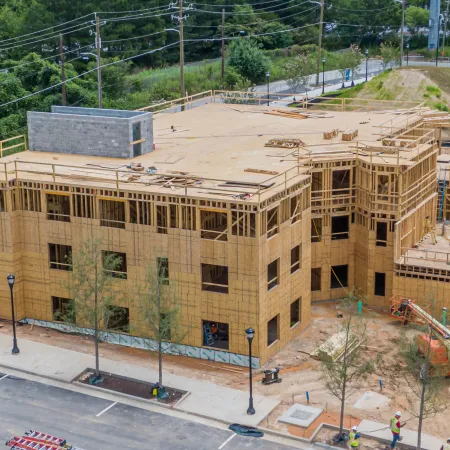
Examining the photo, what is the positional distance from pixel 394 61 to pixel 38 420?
9178cm

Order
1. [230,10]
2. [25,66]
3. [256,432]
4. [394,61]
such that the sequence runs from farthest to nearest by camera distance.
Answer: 1. [230,10]
2. [394,61]
3. [25,66]
4. [256,432]

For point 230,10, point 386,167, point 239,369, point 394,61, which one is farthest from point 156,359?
point 230,10

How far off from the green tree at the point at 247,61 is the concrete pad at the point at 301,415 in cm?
7420

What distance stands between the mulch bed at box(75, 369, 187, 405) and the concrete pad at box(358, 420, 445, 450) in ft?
26.4

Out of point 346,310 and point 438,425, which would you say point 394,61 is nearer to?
point 346,310

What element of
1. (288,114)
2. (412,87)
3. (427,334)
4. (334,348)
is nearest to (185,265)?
(334,348)

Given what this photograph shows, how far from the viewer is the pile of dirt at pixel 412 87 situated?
95.2 meters

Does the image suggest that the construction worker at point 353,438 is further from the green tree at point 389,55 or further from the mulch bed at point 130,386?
the green tree at point 389,55

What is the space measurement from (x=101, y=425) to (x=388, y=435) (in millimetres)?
11586

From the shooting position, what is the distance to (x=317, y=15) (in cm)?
13562

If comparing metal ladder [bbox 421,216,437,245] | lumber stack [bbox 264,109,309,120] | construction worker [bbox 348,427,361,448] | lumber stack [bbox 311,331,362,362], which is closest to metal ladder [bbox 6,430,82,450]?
construction worker [bbox 348,427,361,448]

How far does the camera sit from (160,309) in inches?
1617

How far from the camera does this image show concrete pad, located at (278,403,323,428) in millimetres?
37469

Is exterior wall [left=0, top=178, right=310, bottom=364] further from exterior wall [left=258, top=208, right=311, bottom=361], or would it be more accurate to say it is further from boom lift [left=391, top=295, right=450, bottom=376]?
Answer: boom lift [left=391, top=295, right=450, bottom=376]
